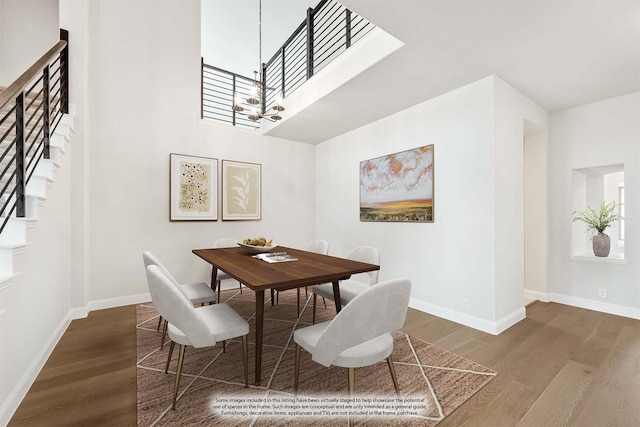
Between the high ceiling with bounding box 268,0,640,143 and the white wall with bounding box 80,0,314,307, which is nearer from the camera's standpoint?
the high ceiling with bounding box 268,0,640,143

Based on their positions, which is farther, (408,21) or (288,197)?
(288,197)

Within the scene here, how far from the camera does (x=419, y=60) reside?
2.45 meters

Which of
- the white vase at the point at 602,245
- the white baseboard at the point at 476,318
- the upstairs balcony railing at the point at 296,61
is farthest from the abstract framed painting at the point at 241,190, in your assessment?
the white vase at the point at 602,245

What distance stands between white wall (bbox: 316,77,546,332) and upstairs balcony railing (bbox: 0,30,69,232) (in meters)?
3.57

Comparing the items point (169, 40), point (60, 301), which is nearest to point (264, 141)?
point (169, 40)

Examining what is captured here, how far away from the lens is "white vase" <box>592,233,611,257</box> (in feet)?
10.5

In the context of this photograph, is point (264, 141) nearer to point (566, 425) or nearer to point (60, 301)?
point (60, 301)

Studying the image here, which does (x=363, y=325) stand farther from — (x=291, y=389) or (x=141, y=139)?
(x=141, y=139)

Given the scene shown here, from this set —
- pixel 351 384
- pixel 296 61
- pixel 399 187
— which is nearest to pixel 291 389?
pixel 351 384

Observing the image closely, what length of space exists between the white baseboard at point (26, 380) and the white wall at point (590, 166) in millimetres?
5354

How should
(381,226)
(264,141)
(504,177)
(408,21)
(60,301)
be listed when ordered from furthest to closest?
(264,141)
(381,226)
(504,177)
(60,301)
(408,21)

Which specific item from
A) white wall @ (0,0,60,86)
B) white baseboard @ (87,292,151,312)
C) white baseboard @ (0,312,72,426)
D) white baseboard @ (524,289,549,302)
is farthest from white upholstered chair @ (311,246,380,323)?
white wall @ (0,0,60,86)

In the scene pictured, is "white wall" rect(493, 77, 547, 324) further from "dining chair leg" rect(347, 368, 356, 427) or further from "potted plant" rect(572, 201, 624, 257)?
"dining chair leg" rect(347, 368, 356, 427)

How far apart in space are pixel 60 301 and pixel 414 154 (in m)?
4.18
